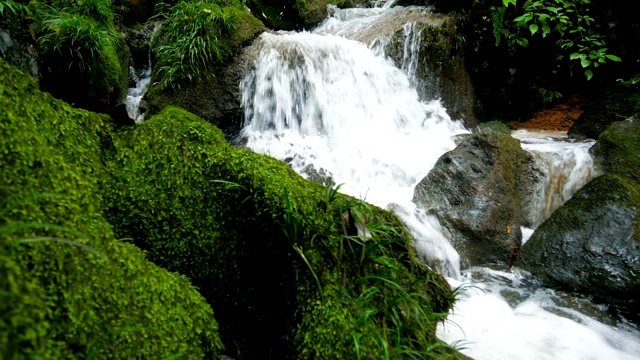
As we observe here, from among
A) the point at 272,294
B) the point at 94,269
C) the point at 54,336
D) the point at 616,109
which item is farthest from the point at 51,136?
the point at 616,109

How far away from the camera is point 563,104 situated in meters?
8.94

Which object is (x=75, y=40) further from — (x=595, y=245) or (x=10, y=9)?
(x=595, y=245)

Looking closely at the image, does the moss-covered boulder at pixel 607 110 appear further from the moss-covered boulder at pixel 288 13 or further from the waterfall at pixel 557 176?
the moss-covered boulder at pixel 288 13

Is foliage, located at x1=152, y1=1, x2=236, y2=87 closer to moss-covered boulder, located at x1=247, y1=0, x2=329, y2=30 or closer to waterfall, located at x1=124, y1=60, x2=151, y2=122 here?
waterfall, located at x1=124, y1=60, x2=151, y2=122

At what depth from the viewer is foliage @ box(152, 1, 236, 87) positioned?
5.71 meters

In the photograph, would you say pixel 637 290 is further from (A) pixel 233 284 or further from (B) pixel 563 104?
(B) pixel 563 104

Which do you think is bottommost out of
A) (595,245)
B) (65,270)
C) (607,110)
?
(595,245)

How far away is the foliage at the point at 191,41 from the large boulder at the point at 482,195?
3.75 m

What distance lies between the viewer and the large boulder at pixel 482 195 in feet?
15.5

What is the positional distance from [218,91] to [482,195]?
163 inches

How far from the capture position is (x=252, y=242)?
181 cm

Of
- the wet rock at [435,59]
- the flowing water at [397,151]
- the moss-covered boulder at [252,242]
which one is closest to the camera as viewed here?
the moss-covered boulder at [252,242]

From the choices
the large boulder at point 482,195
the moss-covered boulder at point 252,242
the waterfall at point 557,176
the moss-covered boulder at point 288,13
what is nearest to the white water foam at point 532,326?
the large boulder at point 482,195

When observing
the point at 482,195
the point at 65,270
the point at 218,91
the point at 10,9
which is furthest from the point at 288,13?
the point at 65,270
